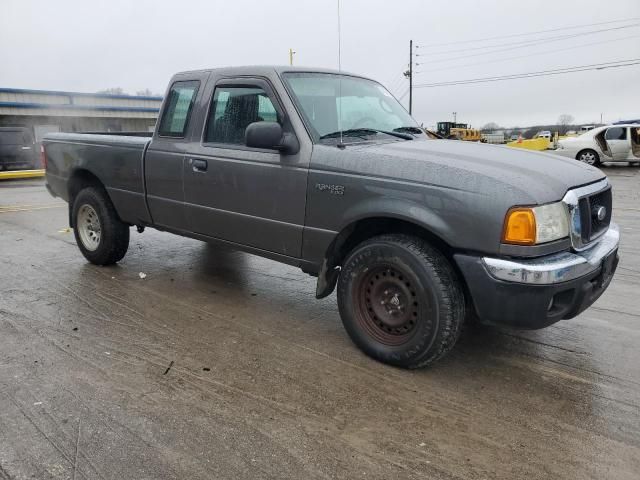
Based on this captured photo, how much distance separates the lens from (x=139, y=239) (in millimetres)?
7535

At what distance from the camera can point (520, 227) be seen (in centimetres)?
296

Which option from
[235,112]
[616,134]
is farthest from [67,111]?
[235,112]

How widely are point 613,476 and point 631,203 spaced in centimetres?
1004

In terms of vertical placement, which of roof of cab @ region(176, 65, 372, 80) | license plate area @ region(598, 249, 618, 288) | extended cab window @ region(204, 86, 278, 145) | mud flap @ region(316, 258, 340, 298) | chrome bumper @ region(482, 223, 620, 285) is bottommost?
mud flap @ region(316, 258, 340, 298)

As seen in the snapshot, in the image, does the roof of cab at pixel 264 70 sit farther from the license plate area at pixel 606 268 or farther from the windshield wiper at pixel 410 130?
the license plate area at pixel 606 268

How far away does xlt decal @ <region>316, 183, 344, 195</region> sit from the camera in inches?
143

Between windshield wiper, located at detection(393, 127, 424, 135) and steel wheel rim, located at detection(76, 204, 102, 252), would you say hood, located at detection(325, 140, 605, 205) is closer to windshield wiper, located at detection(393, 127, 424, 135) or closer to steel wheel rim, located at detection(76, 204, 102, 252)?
windshield wiper, located at detection(393, 127, 424, 135)

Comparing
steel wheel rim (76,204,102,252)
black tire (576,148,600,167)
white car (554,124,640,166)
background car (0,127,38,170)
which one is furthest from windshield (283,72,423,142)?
background car (0,127,38,170)

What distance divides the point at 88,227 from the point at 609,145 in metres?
18.8

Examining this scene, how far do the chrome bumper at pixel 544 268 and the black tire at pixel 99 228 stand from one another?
4106mm

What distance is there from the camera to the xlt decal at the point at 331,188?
362cm

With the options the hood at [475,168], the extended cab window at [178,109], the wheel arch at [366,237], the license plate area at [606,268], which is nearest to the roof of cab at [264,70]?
the extended cab window at [178,109]

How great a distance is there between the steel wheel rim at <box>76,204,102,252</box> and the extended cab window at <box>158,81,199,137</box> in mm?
1555

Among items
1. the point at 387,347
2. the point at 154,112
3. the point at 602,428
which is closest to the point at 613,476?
the point at 602,428
